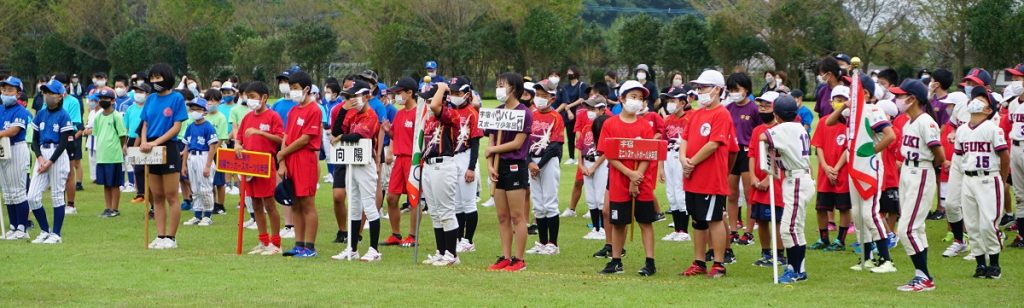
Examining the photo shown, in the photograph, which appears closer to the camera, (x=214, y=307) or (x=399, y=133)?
(x=214, y=307)

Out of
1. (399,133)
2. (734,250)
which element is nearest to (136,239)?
(399,133)

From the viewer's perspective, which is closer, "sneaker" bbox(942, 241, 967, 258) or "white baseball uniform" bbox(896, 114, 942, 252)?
"white baseball uniform" bbox(896, 114, 942, 252)

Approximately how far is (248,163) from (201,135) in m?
4.63

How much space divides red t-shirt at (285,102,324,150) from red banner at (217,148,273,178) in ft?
1.17

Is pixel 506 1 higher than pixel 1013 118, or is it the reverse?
pixel 506 1

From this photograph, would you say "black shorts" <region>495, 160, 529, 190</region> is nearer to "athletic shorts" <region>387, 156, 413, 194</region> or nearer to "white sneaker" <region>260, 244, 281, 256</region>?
"athletic shorts" <region>387, 156, 413, 194</region>

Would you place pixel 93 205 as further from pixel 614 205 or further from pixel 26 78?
pixel 26 78

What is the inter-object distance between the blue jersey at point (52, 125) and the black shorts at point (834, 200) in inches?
337

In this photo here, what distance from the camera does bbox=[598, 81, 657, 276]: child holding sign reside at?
1141 centimetres

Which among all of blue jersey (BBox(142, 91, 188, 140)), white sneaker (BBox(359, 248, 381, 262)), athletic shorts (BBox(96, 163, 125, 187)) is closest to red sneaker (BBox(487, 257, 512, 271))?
white sneaker (BBox(359, 248, 381, 262))

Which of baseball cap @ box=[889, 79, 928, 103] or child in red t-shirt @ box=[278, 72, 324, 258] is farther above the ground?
baseball cap @ box=[889, 79, 928, 103]

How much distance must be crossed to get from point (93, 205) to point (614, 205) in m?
10.7

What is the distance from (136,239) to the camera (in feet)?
48.9

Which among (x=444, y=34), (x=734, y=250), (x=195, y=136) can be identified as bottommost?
(x=734, y=250)
